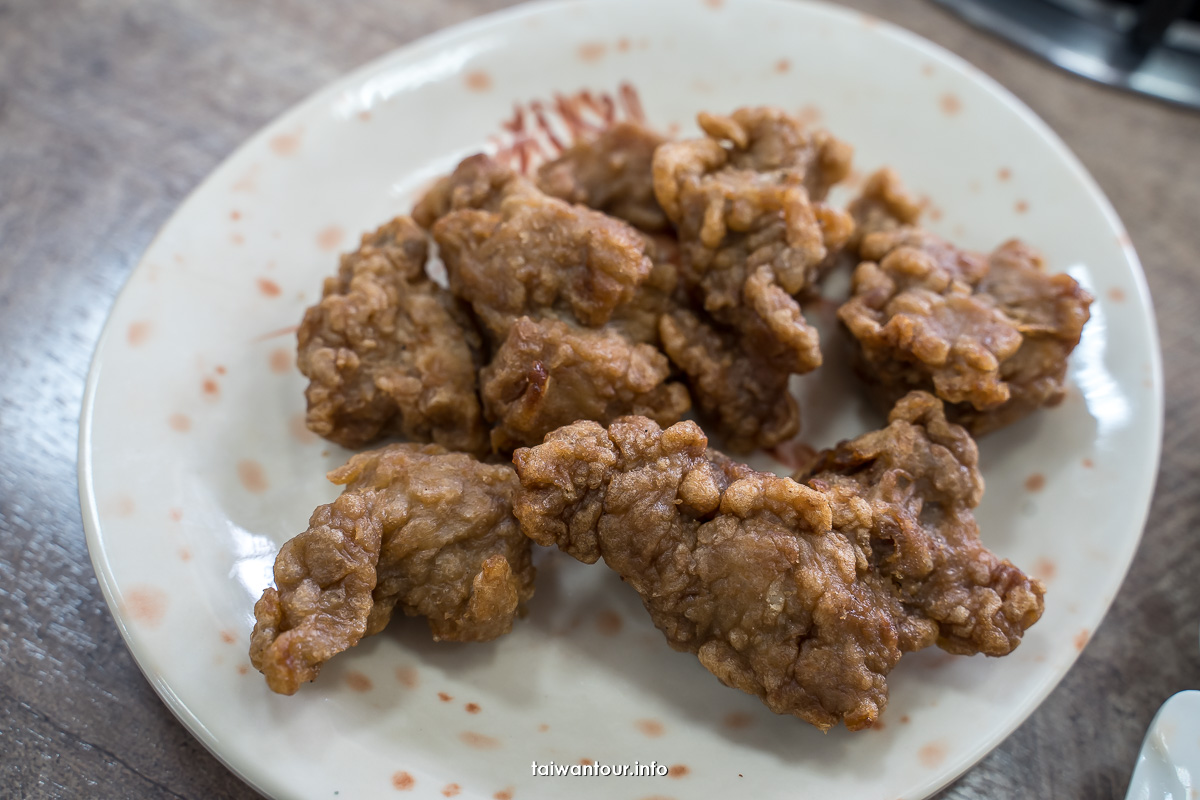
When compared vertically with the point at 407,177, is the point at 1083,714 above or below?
below

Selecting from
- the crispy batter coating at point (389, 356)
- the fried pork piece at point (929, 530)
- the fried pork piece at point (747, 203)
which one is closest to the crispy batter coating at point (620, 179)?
the fried pork piece at point (747, 203)

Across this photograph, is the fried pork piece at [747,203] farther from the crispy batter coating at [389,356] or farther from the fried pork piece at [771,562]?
the crispy batter coating at [389,356]

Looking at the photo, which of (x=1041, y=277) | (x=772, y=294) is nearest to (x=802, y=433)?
(x=772, y=294)

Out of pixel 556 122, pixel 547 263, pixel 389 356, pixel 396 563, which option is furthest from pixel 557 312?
pixel 556 122

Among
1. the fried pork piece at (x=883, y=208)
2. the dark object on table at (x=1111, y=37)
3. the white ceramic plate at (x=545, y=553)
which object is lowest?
the white ceramic plate at (x=545, y=553)

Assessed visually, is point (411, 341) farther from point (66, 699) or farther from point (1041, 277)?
point (1041, 277)

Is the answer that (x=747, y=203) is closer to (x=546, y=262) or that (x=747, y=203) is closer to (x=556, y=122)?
(x=546, y=262)
